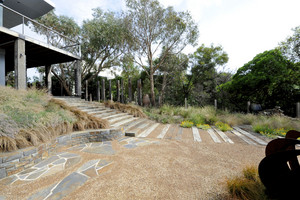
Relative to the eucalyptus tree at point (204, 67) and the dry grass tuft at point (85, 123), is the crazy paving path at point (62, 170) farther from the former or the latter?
the eucalyptus tree at point (204, 67)

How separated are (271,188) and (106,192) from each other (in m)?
1.86

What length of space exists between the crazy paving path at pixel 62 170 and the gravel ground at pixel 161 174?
0.26 ft

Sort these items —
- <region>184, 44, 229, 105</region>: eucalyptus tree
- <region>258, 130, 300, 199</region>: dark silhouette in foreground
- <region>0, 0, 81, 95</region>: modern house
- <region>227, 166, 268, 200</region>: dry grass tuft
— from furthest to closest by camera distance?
<region>184, 44, 229, 105</region>: eucalyptus tree
<region>0, 0, 81, 95</region>: modern house
<region>227, 166, 268, 200</region>: dry grass tuft
<region>258, 130, 300, 199</region>: dark silhouette in foreground

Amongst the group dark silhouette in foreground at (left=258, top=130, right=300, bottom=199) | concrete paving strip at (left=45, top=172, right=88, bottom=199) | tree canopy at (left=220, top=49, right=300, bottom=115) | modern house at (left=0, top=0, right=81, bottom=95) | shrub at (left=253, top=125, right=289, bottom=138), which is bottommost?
concrete paving strip at (left=45, top=172, right=88, bottom=199)

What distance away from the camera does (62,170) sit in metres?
2.24

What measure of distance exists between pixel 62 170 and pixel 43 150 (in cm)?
77

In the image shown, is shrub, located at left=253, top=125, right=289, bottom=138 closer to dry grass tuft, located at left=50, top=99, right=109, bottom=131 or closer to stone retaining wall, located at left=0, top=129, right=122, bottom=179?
stone retaining wall, located at left=0, top=129, right=122, bottom=179

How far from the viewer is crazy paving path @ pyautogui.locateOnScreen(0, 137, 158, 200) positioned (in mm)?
1732

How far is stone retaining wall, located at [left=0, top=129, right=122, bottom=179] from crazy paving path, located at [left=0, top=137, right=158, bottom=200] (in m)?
0.10

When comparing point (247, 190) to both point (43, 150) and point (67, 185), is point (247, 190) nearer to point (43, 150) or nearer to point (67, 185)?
point (67, 185)

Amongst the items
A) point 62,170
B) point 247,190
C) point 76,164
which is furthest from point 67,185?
point 247,190

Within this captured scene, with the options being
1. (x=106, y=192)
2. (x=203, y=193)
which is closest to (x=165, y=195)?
(x=203, y=193)

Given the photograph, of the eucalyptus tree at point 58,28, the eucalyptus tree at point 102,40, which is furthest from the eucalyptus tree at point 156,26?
the eucalyptus tree at point 58,28

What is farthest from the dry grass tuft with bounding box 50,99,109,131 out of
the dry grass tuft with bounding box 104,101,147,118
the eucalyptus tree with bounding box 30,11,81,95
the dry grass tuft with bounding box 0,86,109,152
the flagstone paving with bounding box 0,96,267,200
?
the eucalyptus tree with bounding box 30,11,81,95
